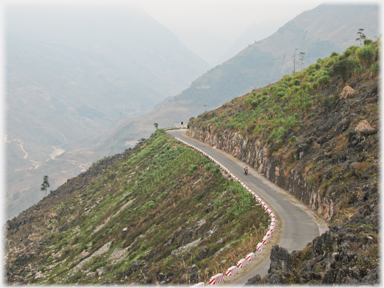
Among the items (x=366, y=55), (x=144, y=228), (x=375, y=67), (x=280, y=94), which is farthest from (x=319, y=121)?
(x=144, y=228)

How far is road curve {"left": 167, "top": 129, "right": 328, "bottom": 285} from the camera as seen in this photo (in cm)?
Result: 1845

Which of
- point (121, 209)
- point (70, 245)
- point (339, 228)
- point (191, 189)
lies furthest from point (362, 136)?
point (70, 245)

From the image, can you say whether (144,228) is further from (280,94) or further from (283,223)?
(280,94)

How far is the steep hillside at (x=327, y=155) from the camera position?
13938 mm

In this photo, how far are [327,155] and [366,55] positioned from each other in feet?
46.1

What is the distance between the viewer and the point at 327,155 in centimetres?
2791

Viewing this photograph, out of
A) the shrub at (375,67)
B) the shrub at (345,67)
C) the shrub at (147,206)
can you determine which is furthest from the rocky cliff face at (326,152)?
the shrub at (147,206)

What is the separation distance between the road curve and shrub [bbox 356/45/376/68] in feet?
51.1

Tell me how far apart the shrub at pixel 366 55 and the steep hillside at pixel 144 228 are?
→ 59.6 feet

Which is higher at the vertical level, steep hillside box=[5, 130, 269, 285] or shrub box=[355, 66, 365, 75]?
shrub box=[355, 66, 365, 75]

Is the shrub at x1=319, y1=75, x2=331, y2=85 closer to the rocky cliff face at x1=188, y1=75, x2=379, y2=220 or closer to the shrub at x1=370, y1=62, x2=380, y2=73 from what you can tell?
the rocky cliff face at x1=188, y1=75, x2=379, y2=220

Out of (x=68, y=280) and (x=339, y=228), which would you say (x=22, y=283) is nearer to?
(x=68, y=280)

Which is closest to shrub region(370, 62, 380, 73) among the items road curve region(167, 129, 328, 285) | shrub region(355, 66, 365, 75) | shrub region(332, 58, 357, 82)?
shrub region(355, 66, 365, 75)

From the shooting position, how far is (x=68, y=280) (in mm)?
34125
